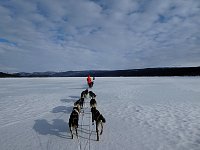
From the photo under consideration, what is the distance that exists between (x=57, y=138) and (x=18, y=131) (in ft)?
4.91

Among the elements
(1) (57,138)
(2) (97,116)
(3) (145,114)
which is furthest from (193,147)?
(1) (57,138)

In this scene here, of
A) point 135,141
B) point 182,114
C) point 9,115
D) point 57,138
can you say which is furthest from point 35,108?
point 182,114

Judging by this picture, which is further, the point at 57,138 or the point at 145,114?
the point at 145,114

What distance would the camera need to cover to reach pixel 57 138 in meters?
5.05

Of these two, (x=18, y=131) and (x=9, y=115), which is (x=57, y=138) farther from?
(x=9, y=115)

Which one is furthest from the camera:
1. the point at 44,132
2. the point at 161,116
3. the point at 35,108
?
the point at 35,108

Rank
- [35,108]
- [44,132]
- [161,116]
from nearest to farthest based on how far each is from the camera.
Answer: [44,132] → [161,116] → [35,108]

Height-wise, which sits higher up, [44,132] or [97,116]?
[97,116]

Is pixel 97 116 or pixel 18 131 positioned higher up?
pixel 97 116

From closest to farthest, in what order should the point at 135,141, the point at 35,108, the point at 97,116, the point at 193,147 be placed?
the point at 193,147 → the point at 135,141 → the point at 97,116 → the point at 35,108

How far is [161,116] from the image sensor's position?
7070mm

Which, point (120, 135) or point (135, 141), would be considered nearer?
point (135, 141)

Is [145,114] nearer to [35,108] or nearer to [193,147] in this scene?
[193,147]

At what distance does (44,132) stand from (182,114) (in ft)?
17.7
